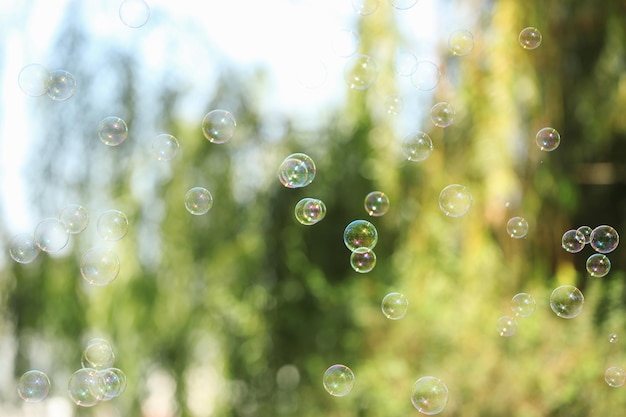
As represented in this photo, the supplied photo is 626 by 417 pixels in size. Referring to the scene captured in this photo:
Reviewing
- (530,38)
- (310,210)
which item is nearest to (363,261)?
(310,210)

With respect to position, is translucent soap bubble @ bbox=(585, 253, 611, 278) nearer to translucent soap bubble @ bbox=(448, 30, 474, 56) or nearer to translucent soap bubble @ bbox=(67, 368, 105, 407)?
translucent soap bubble @ bbox=(448, 30, 474, 56)

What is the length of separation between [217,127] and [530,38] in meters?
1.34

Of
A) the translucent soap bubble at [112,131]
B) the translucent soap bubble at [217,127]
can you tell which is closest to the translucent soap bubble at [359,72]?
the translucent soap bubble at [217,127]

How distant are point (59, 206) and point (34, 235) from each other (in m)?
0.31

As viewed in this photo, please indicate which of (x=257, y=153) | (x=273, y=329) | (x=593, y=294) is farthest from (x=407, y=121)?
(x=273, y=329)

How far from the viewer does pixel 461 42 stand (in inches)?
143

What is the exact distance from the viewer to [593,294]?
12.8 ft

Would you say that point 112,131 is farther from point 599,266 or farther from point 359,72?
point 599,266

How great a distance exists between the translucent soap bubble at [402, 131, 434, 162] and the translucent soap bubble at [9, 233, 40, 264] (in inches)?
60.4

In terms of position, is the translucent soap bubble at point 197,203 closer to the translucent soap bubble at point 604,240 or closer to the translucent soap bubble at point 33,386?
the translucent soap bubble at point 33,386

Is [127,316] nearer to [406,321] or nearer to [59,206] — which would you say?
[59,206]

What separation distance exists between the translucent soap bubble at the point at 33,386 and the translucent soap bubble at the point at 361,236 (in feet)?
4.33

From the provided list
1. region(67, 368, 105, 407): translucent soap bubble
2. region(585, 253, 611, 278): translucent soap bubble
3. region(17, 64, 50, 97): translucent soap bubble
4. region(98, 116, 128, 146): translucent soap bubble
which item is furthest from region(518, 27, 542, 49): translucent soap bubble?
region(67, 368, 105, 407): translucent soap bubble

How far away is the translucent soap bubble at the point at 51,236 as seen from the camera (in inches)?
138
